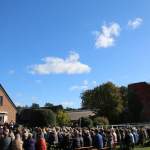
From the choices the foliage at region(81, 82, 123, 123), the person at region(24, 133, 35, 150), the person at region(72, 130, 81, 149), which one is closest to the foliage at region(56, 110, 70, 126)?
the foliage at region(81, 82, 123, 123)

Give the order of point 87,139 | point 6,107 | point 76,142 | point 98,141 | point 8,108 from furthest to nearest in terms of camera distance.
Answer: point 8,108 < point 6,107 < point 87,139 < point 98,141 < point 76,142

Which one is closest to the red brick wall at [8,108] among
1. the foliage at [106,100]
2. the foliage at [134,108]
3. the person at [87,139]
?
the foliage at [106,100]

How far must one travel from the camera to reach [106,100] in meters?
101

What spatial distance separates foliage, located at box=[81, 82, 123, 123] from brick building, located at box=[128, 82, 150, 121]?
144 inches

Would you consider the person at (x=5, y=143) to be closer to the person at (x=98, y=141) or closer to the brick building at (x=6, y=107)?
the person at (x=98, y=141)

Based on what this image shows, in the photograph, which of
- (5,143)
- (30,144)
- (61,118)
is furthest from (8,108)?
(5,143)

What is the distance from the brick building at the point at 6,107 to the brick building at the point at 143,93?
36.3 metres

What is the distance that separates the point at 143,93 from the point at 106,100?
8.43 m

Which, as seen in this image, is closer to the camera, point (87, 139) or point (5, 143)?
point (5, 143)

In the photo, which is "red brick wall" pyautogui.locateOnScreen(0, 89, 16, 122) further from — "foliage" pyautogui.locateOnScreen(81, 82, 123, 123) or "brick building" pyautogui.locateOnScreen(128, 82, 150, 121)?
"brick building" pyautogui.locateOnScreen(128, 82, 150, 121)

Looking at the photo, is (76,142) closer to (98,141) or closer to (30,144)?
(98,141)

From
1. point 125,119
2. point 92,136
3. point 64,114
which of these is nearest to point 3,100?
point 64,114

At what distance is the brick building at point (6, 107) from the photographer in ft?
211

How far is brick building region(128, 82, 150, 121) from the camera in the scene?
9552cm
